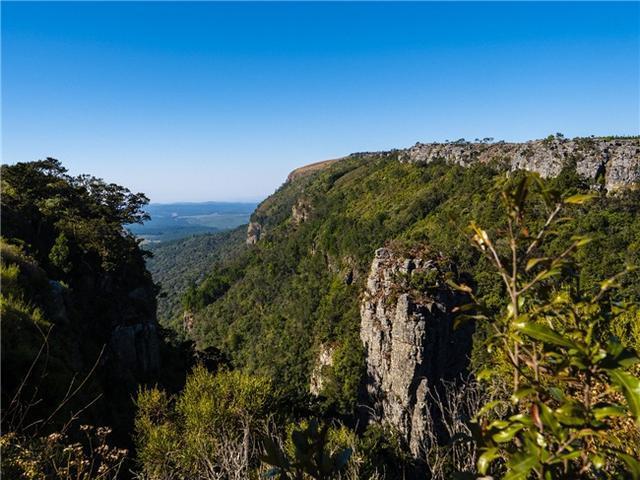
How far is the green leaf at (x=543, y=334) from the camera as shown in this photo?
158 centimetres

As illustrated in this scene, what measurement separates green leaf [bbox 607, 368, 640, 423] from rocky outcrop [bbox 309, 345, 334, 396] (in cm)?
4132

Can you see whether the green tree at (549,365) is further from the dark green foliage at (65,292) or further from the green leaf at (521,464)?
the dark green foliage at (65,292)

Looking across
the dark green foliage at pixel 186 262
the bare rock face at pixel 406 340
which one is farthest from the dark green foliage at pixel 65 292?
the dark green foliage at pixel 186 262

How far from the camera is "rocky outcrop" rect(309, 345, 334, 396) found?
4108cm

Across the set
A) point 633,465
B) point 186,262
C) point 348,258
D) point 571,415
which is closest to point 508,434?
point 571,415

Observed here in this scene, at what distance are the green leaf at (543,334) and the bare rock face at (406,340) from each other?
99.4 ft

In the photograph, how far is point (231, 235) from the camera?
590 feet

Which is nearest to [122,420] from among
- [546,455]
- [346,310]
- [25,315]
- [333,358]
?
[25,315]

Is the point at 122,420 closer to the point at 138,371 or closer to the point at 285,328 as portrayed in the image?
the point at 138,371

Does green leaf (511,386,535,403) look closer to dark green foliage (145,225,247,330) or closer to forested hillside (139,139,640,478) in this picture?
forested hillside (139,139,640,478)

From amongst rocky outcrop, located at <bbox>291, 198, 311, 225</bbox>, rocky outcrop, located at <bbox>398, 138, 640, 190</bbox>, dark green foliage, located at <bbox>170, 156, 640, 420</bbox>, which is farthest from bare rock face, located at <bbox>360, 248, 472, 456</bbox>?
rocky outcrop, located at <bbox>291, 198, 311, 225</bbox>

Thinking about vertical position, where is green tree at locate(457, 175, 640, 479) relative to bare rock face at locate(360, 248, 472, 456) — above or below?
above

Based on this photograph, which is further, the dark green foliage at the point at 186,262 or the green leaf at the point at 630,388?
the dark green foliage at the point at 186,262

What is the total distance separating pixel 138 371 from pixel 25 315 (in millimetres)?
13629
